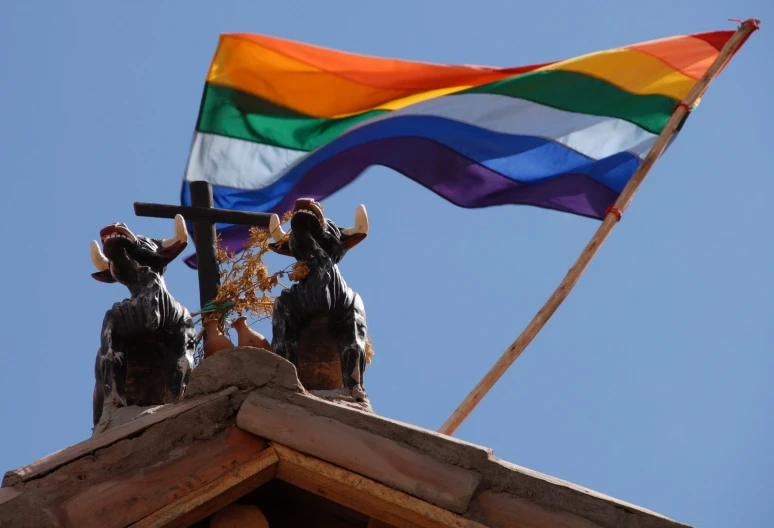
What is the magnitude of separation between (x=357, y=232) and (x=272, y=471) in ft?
7.43

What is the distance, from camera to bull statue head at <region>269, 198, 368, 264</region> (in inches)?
298

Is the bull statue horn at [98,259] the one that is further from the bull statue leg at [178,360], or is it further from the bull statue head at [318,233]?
the bull statue head at [318,233]

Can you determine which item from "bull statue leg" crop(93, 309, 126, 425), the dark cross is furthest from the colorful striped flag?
"bull statue leg" crop(93, 309, 126, 425)

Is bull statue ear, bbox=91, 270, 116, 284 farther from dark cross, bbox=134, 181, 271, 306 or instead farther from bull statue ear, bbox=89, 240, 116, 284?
dark cross, bbox=134, 181, 271, 306

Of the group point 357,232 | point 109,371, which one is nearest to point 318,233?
point 357,232

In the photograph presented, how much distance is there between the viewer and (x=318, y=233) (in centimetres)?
760

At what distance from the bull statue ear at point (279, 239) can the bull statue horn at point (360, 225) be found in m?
0.29

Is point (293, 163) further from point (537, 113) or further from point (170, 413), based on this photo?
point (170, 413)

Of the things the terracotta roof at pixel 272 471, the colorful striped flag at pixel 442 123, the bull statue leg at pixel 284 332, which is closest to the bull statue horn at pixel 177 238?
the bull statue leg at pixel 284 332

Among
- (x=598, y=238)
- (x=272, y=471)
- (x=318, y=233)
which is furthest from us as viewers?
(x=598, y=238)

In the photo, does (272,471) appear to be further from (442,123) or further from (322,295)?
(442,123)

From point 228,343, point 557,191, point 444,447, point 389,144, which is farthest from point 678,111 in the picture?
point 444,447

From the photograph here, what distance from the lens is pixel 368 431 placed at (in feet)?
18.0

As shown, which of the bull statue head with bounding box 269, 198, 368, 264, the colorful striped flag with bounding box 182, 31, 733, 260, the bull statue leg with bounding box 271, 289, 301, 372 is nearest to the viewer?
the bull statue leg with bounding box 271, 289, 301, 372
